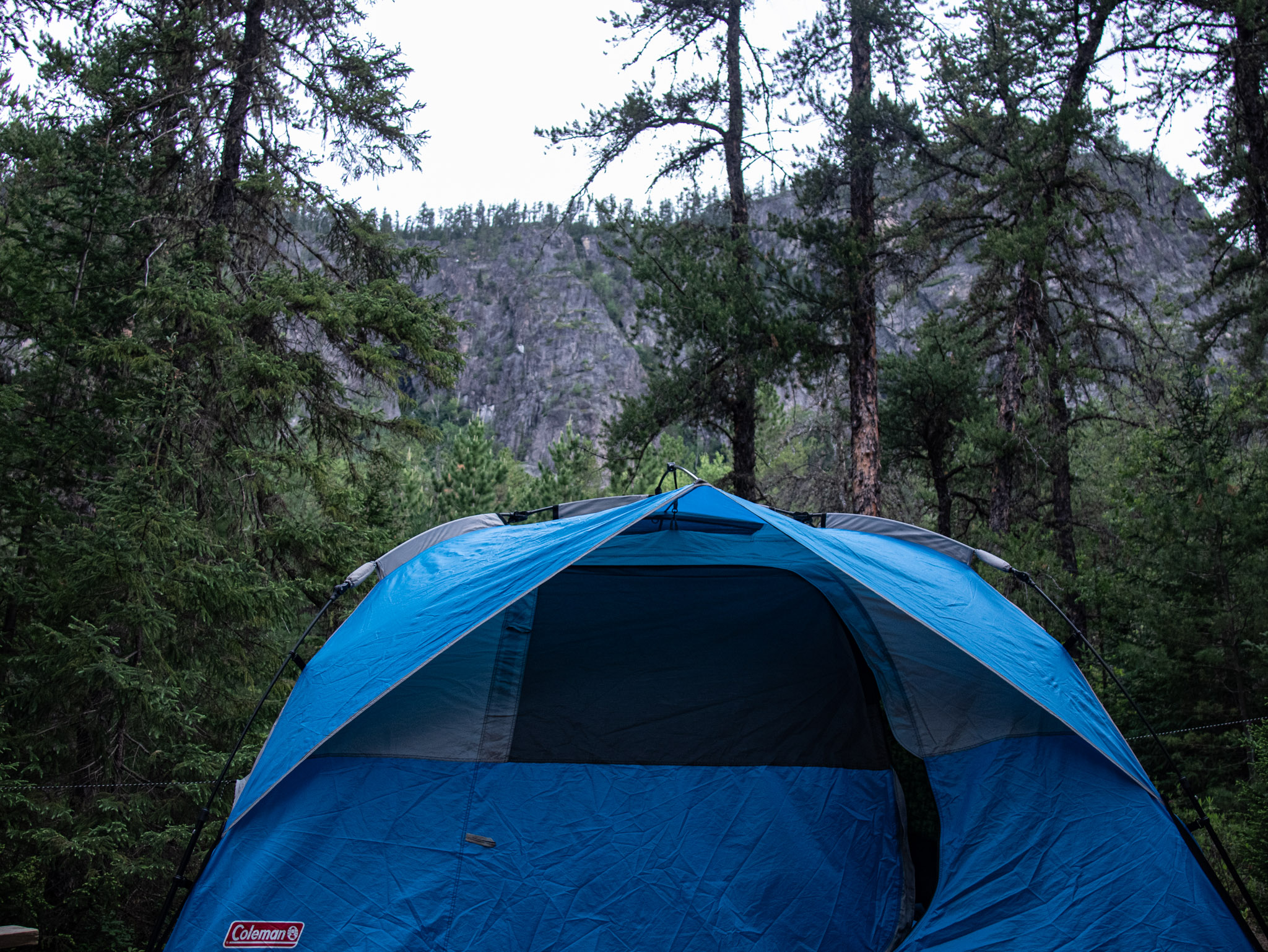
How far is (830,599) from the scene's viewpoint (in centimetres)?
432

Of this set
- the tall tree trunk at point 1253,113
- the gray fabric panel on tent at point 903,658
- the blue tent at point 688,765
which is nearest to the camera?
the blue tent at point 688,765

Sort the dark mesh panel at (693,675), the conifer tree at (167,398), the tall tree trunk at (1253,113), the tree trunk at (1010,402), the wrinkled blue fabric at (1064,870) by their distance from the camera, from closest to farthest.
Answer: the wrinkled blue fabric at (1064,870), the dark mesh panel at (693,675), the conifer tree at (167,398), the tall tree trunk at (1253,113), the tree trunk at (1010,402)

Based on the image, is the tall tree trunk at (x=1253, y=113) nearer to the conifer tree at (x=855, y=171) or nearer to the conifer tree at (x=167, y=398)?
the conifer tree at (x=855, y=171)

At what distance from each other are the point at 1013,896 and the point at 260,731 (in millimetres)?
4738

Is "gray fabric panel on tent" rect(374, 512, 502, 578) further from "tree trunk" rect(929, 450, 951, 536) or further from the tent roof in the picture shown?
"tree trunk" rect(929, 450, 951, 536)

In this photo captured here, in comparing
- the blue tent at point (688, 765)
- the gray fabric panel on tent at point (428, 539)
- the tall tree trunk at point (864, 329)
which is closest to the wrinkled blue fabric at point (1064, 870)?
the blue tent at point (688, 765)

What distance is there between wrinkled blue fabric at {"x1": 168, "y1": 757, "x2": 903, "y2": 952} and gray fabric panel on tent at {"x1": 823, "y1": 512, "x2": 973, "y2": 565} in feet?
3.74

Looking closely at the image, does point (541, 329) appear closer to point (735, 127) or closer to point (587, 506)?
point (735, 127)

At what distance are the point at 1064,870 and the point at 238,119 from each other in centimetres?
703

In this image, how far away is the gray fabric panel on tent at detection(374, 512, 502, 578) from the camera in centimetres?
410

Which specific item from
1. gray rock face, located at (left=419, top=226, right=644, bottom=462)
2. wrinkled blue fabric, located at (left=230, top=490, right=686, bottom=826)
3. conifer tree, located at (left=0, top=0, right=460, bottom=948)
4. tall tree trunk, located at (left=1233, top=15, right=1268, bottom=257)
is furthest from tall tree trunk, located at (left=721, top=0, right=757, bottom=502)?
gray rock face, located at (left=419, top=226, right=644, bottom=462)

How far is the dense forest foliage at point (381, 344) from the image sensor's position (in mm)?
4855

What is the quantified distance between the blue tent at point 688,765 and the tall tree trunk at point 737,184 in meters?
5.66

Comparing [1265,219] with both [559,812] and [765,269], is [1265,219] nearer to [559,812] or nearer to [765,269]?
[765,269]
